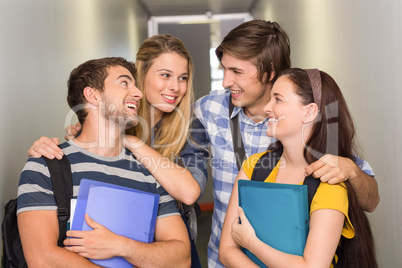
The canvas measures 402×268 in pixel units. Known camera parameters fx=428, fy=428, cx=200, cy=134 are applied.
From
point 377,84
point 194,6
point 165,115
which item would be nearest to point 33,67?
point 165,115

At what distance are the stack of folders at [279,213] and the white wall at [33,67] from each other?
3.70ft

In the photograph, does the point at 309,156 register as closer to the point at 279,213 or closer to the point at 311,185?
the point at 311,185

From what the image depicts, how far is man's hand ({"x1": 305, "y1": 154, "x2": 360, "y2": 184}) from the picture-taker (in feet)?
4.88

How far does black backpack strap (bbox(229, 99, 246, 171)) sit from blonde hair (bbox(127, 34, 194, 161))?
0.80ft

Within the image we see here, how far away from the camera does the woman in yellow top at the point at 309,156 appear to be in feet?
4.87

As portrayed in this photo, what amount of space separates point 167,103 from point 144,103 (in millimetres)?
131

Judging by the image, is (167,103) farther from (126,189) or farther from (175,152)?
(126,189)

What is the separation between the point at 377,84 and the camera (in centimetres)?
278

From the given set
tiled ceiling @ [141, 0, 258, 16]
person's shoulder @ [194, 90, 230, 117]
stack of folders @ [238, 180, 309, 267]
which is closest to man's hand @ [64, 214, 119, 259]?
stack of folders @ [238, 180, 309, 267]

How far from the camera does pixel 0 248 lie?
1921mm

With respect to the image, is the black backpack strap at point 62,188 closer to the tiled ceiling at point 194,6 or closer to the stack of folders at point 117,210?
the stack of folders at point 117,210

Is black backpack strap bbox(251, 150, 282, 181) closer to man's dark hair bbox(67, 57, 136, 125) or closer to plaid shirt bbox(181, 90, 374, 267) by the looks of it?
plaid shirt bbox(181, 90, 374, 267)

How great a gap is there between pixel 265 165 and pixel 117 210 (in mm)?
613

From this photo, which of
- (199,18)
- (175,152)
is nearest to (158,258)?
(175,152)
